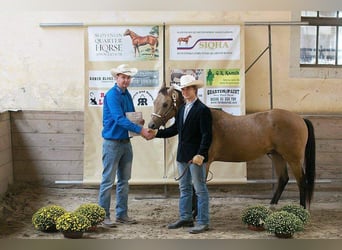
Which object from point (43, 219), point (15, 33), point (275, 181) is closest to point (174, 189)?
point (275, 181)

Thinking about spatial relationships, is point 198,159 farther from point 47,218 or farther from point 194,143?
point 47,218

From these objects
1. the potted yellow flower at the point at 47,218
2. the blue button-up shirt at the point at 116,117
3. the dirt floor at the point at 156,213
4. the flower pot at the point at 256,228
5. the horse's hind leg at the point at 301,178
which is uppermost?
the blue button-up shirt at the point at 116,117

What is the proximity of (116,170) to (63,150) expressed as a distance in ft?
5.37

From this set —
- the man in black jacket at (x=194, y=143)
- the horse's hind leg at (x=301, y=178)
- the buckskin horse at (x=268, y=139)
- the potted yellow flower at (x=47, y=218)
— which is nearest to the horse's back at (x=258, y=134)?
the buckskin horse at (x=268, y=139)

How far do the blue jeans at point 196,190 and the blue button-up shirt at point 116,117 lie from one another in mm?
531

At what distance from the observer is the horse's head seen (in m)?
3.64

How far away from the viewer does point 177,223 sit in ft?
12.1

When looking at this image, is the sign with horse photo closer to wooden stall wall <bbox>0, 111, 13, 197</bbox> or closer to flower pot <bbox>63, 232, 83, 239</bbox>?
wooden stall wall <bbox>0, 111, 13, 197</bbox>

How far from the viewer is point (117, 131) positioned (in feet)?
11.5

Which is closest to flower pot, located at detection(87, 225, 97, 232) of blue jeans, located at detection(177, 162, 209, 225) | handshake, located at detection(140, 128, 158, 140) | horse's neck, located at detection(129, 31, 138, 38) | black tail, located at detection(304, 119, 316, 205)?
blue jeans, located at detection(177, 162, 209, 225)

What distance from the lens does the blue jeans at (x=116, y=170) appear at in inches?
139

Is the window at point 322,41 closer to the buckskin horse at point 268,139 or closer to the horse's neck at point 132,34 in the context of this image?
the buckskin horse at point 268,139

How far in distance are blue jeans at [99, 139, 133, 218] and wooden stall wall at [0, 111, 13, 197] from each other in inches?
64.8

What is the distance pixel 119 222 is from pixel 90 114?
1.41 m
